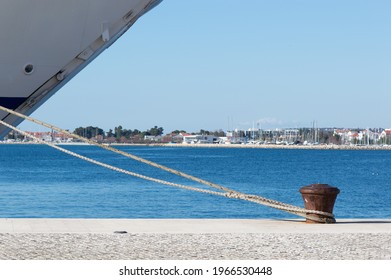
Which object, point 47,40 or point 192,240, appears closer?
point 192,240

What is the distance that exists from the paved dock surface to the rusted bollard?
27cm

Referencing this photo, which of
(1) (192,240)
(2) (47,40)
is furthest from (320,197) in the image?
(2) (47,40)

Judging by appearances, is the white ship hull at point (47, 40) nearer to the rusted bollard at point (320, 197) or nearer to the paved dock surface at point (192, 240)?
the paved dock surface at point (192, 240)

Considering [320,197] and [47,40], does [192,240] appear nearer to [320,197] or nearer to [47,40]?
[320,197]

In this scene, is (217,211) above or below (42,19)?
below

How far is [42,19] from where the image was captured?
1345 cm

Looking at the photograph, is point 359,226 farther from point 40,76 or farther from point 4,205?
point 4,205

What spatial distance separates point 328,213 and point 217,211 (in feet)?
92.4

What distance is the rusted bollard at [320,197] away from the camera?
12.9 meters

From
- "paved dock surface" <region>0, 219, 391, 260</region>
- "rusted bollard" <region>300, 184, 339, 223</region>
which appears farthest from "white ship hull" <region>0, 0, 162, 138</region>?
"rusted bollard" <region>300, 184, 339, 223</region>

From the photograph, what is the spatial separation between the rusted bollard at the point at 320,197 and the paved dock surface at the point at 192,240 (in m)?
0.27

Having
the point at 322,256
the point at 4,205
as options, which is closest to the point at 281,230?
the point at 322,256

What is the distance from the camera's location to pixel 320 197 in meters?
12.9

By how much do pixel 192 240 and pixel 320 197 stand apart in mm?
2512
